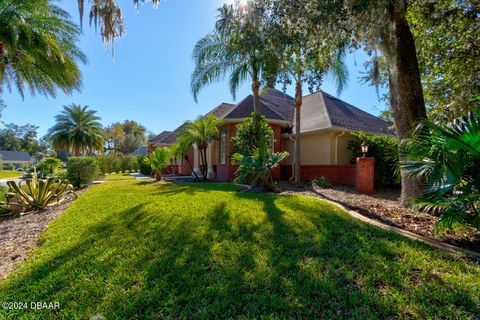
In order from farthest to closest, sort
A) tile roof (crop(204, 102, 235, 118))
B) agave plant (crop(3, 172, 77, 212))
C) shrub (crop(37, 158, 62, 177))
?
1. shrub (crop(37, 158, 62, 177))
2. tile roof (crop(204, 102, 235, 118))
3. agave plant (crop(3, 172, 77, 212))

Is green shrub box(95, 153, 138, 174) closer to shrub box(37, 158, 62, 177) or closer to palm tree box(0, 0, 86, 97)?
shrub box(37, 158, 62, 177)

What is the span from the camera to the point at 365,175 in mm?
9297

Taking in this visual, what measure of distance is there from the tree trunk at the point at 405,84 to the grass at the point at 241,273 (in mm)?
2371

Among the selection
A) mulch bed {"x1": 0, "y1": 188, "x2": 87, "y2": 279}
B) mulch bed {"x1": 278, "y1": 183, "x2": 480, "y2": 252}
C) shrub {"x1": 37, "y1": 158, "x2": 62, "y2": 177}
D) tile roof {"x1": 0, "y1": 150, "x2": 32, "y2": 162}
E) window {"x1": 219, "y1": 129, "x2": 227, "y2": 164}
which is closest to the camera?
mulch bed {"x1": 0, "y1": 188, "x2": 87, "y2": 279}

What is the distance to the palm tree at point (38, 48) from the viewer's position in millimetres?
6840

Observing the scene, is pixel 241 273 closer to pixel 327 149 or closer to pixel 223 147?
pixel 327 149

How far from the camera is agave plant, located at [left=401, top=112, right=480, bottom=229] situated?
10.5 feet

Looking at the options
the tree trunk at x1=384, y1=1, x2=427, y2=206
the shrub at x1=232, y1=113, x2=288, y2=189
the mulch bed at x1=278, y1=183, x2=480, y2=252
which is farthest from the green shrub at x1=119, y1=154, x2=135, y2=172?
the tree trunk at x1=384, y1=1, x2=427, y2=206

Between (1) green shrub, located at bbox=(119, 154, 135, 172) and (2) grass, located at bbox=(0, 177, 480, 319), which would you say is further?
(1) green shrub, located at bbox=(119, 154, 135, 172)

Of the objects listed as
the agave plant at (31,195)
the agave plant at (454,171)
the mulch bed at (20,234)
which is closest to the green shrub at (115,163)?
the agave plant at (31,195)

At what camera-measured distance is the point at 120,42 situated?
7.90 meters

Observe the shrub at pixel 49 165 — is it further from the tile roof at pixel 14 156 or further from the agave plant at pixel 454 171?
the tile roof at pixel 14 156

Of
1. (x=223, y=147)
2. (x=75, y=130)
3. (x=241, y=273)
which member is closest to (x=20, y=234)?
(x=241, y=273)

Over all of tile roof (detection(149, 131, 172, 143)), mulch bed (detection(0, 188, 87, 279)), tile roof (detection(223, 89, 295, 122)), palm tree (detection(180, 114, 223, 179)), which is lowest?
mulch bed (detection(0, 188, 87, 279))
